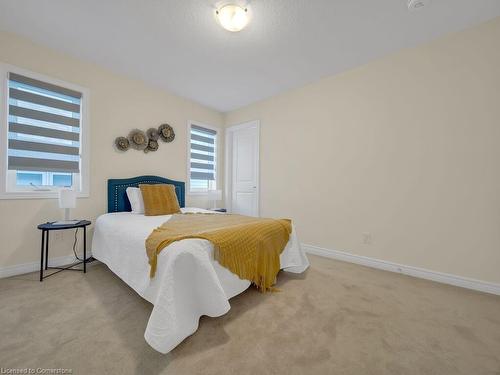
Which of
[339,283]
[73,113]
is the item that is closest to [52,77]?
[73,113]

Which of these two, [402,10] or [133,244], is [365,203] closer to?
[402,10]

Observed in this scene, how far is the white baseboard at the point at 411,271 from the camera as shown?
2.03 metres

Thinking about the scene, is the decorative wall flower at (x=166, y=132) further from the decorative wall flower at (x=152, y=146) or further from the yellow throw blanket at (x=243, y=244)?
the yellow throw blanket at (x=243, y=244)

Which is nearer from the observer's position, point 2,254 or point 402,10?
point 402,10

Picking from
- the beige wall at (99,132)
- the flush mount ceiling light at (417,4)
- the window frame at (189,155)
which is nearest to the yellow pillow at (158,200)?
the beige wall at (99,132)

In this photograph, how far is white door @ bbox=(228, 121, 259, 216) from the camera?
4.02 metres

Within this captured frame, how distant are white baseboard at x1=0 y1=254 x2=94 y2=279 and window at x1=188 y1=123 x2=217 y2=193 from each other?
77.2 inches

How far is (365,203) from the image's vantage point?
2.76 metres

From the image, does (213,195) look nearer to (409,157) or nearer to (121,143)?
(121,143)

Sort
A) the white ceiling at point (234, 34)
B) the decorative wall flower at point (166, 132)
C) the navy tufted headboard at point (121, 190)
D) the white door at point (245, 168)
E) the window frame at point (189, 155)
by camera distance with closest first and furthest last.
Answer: the white ceiling at point (234, 34) → the navy tufted headboard at point (121, 190) → the decorative wall flower at point (166, 132) → the window frame at point (189, 155) → the white door at point (245, 168)

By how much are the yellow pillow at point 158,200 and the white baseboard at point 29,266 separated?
1.01 m

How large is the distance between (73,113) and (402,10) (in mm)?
3790

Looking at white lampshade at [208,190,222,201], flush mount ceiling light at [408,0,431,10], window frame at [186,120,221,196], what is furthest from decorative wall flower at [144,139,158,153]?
flush mount ceiling light at [408,0,431,10]

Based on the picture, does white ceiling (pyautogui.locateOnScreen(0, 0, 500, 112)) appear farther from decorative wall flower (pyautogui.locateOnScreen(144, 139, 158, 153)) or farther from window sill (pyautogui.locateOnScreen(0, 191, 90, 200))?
window sill (pyautogui.locateOnScreen(0, 191, 90, 200))
